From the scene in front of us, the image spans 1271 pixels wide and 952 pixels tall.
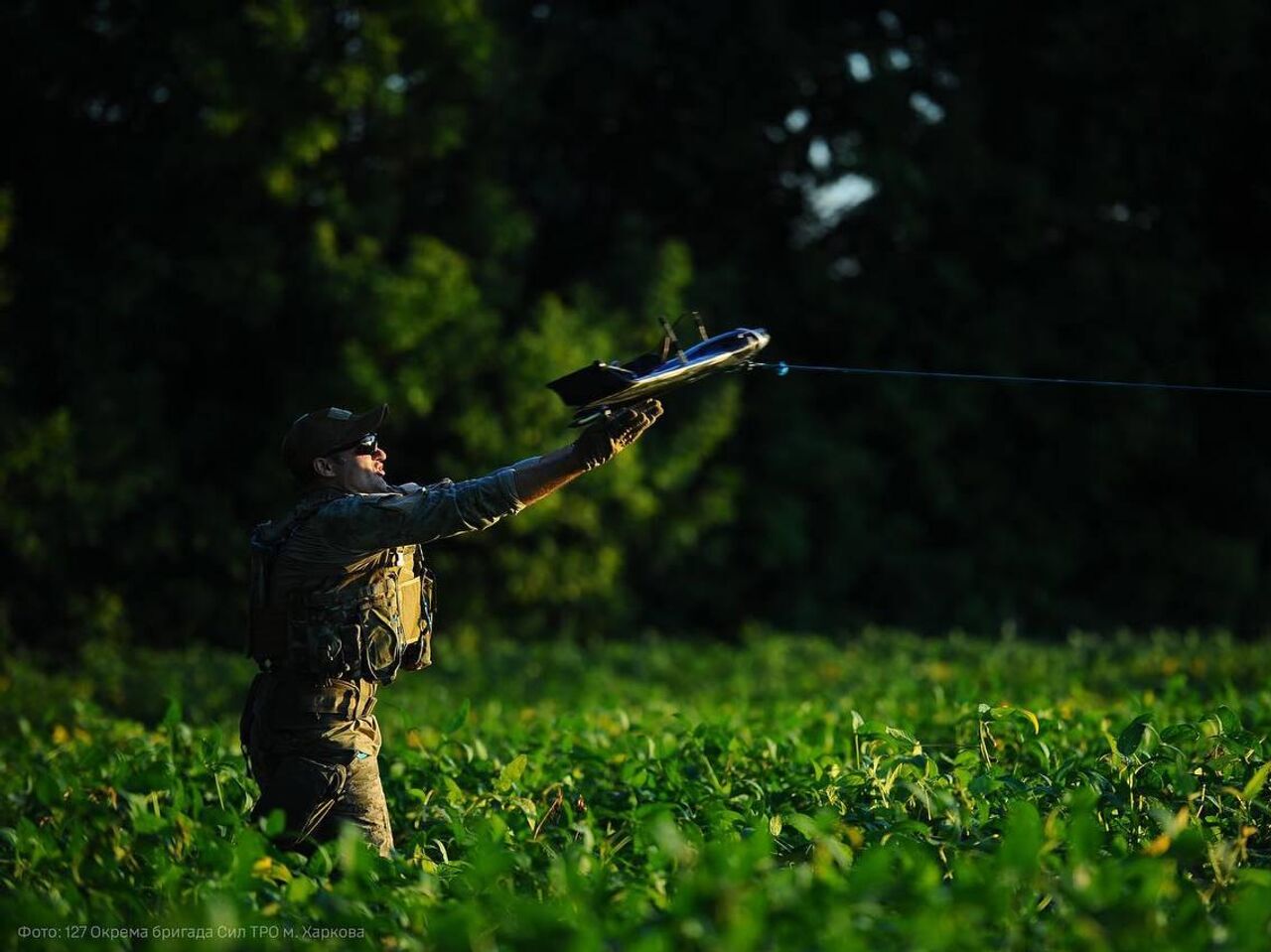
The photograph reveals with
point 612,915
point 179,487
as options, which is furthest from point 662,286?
point 612,915

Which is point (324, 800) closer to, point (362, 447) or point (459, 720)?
point (459, 720)

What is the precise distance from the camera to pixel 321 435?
495cm

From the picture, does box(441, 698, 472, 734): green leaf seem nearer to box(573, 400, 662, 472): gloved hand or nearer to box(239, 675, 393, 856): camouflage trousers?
box(239, 675, 393, 856): camouflage trousers

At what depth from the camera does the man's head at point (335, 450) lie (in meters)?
4.95

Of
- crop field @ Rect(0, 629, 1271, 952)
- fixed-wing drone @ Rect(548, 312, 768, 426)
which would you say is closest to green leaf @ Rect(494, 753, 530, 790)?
crop field @ Rect(0, 629, 1271, 952)

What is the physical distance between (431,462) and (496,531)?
1098 millimetres

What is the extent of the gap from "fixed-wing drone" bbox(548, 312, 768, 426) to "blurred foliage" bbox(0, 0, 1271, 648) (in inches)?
371

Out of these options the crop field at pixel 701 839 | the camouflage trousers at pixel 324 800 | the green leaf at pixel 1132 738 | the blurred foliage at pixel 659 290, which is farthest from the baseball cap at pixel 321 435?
the blurred foliage at pixel 659 290

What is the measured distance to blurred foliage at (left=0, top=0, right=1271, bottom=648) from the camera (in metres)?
14.3

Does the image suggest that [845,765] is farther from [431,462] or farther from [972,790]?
[431,462]

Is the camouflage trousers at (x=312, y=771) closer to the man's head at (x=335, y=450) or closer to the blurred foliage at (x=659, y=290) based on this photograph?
the man's head at (x=335, y=450)

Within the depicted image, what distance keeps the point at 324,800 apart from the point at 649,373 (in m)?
1.72

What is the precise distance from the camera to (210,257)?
14.6 metres

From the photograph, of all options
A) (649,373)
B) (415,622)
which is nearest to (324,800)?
(415,622)
